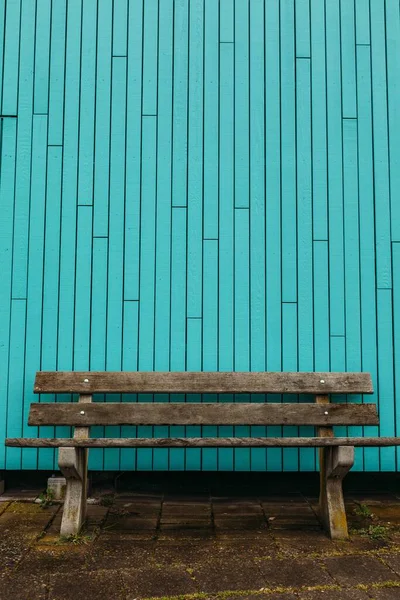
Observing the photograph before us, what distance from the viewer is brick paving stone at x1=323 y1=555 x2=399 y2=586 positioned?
260cm

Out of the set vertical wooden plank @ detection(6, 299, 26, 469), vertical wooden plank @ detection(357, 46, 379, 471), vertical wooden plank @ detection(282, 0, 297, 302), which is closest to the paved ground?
vertical wooden plank @ detection(6, 299, 26, 469)

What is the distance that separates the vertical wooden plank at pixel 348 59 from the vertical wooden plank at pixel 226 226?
2.85ft

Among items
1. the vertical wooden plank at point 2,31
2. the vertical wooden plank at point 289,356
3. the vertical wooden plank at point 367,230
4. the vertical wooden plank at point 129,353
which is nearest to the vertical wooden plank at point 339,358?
the vertical wooden plank at point 367,230

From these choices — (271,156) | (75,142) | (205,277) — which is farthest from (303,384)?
(75,142)

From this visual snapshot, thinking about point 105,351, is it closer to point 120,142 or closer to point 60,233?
point 60,233

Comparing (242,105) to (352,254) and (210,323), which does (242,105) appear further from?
(210,323)

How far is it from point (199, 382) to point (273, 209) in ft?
4.62

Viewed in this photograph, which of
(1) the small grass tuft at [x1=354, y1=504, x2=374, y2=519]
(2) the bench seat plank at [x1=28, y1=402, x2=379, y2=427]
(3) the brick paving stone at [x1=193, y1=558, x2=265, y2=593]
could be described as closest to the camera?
(3) the brick paving stone at [x1=193, y1=558, x2=265, y2=593]

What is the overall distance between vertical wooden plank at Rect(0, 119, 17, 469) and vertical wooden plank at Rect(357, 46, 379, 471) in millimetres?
2636

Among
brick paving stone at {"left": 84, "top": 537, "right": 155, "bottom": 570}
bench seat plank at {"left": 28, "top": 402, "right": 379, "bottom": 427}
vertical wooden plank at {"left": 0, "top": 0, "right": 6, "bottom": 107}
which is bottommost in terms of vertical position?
brick paving stone at {"left": 84, "top": 537, "right": 155, "bottom": 570}

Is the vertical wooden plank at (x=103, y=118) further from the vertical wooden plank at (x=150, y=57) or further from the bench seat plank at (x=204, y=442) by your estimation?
the bench seat plank at (x=204, y=442)

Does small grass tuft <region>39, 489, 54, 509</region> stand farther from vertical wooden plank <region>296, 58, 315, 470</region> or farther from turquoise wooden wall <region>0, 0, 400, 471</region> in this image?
vertical wooden plank <region>296, 58, 315, 470</region>

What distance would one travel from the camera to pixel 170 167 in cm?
383

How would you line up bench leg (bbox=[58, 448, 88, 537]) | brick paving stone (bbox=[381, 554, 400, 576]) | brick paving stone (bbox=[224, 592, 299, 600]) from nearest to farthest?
1. brick paving stone (bbox=[224, 592, 299, 600])
2. brick paving stone (bbox=[381, 554, 400, 576])
3. bench leg (bbox=[58, 448, 88, 537])
